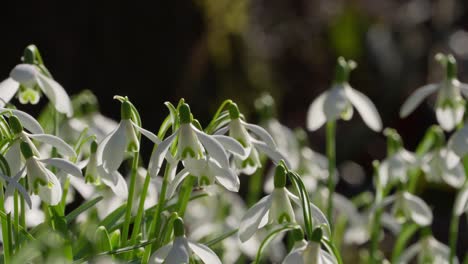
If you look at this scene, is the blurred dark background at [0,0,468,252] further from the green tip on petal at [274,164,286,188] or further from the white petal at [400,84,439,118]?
the green tip on petal at [274,164,286,188]

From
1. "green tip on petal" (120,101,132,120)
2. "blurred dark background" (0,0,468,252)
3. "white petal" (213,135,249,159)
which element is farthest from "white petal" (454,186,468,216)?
"blurred dark background" (0,0,468,252)

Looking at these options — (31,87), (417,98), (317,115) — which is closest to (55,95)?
(31,87)

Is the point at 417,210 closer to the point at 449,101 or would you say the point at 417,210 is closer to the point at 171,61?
the point at 449,101

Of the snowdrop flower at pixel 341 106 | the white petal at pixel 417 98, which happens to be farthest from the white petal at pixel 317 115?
the white petal at pixel 417 98

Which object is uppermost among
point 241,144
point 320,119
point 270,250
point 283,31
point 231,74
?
point 241,144

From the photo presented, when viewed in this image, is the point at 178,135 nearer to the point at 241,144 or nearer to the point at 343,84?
the point at 241,144

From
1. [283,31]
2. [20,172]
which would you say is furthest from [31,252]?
[283,31]
